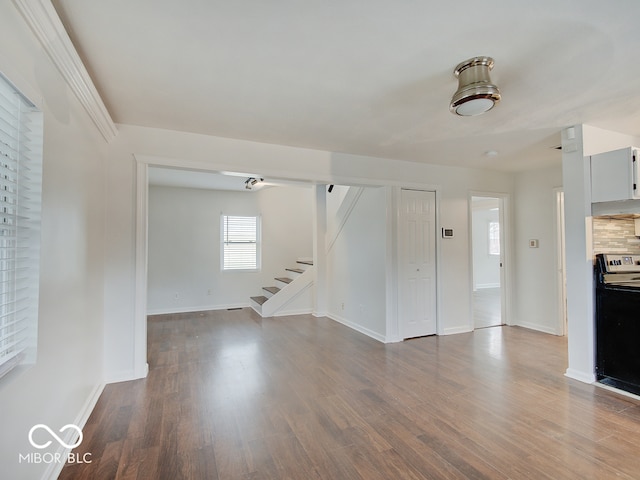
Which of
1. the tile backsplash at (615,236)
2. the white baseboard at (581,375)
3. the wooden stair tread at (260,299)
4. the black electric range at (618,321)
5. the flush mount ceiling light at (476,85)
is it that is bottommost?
the white baseboard at (581,375)

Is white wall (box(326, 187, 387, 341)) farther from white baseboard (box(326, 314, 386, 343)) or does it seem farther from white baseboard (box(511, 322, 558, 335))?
white baseboard (box(511, 322, 558, 335))

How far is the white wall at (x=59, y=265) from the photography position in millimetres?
1362

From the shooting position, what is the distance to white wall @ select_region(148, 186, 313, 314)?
20.4ft

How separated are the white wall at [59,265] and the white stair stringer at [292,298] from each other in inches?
125

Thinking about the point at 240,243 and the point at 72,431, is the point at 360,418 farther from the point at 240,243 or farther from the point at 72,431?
the point at 240,243

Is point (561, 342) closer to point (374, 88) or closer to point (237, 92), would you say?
point (374, 88)

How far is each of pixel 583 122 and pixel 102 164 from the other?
4.44 meters

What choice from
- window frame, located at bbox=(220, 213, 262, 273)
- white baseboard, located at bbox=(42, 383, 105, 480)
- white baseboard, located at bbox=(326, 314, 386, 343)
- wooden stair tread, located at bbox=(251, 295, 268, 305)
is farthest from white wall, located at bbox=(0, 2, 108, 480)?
window frame, located at bbox=(220, 213, 262, 273)

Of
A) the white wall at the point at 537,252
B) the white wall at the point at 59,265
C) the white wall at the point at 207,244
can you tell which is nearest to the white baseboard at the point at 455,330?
the white wall at the point at 537,252

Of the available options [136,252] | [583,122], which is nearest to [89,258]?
[136,252]

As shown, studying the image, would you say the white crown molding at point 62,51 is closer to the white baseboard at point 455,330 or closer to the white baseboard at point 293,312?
the white baseboard at point 293,312

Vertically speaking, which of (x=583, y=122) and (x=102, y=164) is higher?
(x=583, y=122)

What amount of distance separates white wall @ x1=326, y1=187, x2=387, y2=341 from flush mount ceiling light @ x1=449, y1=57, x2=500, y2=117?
2205mm

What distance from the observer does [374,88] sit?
7.65 ft
